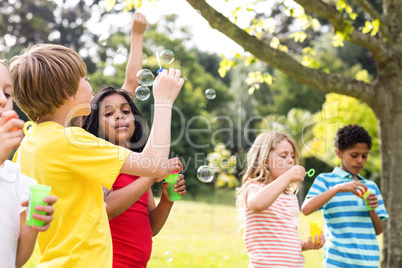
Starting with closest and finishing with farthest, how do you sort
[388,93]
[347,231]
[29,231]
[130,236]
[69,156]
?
1. [29,231]
2. [69,156]
3. [130,236]
4. [347,231]
5. [388,93]

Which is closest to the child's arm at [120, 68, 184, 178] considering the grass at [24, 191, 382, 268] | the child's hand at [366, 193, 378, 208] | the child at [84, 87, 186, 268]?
the child at [84, 87, 186, 268]

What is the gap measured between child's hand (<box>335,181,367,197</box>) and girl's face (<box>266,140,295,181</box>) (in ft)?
1.28

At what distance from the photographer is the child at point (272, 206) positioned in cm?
267

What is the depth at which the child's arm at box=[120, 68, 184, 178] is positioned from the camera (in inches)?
73.0

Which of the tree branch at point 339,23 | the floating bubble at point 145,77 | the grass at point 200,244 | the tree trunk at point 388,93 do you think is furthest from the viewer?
the grass at point 200,244

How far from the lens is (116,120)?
255 cm

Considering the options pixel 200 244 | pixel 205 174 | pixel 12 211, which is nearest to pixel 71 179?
pixel 12 211

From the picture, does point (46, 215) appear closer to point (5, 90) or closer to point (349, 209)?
point (5, 90)

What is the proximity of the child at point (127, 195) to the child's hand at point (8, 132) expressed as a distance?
2.59ft

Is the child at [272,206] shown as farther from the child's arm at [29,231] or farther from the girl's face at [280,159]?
the child's arm at [29,231]

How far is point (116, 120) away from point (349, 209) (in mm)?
1841

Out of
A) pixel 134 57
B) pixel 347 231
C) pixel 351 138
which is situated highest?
pixel 134 57

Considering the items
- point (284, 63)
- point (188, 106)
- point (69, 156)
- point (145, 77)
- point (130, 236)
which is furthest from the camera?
point (188, 106)

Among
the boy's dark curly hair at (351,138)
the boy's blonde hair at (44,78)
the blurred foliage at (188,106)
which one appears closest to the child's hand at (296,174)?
the boy's dark curly hair at (351,138)
